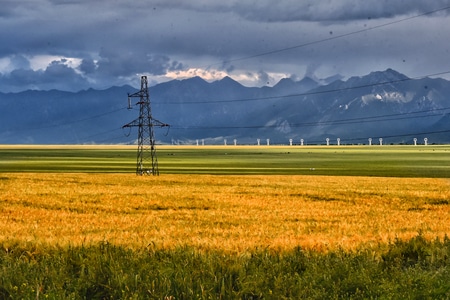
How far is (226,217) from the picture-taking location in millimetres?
38500

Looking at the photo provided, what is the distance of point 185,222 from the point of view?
35500 mm

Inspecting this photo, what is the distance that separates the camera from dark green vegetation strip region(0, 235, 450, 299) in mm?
16734

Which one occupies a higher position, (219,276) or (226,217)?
(219,276)

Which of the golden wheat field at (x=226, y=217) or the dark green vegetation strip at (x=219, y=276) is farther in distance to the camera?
the golden wheat field at (x=226, y=217)

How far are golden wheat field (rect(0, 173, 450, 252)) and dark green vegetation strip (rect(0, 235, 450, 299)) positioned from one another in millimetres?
2851

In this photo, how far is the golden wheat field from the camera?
87.6 feet

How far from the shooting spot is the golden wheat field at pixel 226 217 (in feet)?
87.6

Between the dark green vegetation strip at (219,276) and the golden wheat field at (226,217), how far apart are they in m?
2.85

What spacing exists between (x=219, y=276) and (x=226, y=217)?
2046cm

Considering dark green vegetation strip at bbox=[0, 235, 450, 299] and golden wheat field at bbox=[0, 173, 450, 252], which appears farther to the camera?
golden wheat field at bbox=[0, 173, 450, 252]

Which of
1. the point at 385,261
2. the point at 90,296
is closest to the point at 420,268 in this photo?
the point at 385,261

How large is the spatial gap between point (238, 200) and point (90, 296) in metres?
33.8

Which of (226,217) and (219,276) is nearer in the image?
(219,276)

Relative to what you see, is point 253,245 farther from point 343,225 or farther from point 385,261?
point 343,225
